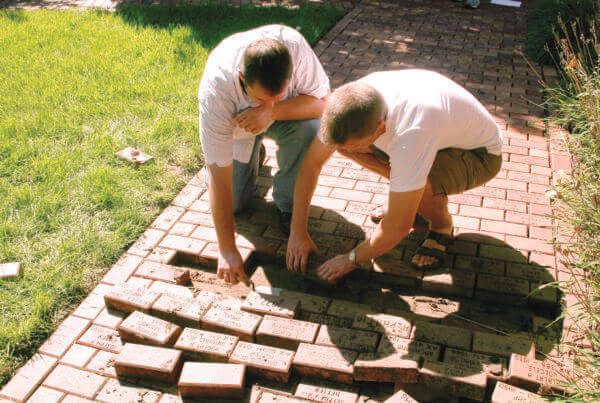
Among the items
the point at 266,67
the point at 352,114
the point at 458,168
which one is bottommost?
the point at 458,168

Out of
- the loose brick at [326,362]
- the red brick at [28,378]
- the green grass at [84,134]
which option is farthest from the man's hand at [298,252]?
the red brick at [28,378]

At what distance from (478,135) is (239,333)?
5.60ft

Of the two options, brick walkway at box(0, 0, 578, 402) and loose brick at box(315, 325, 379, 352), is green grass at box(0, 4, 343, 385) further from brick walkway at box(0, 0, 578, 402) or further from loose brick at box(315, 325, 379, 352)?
loose brick at box(315, 325, 379, 352)

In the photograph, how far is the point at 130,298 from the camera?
8.91 ft

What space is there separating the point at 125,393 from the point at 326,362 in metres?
0.99

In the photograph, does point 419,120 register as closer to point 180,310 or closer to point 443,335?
point 443,335

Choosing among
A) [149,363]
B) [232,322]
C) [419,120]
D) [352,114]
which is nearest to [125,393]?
[149,363]

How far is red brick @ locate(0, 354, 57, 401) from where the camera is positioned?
2.33 metres

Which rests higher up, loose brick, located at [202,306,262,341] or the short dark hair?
the short dark hair

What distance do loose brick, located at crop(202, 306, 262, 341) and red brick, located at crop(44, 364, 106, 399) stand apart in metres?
0.58

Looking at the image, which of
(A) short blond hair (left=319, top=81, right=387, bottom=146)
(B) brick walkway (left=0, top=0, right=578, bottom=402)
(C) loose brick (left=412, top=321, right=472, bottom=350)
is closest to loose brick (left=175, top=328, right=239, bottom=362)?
Result: (B) brick walkway (left=0, top=0, right=578, bottom=402)

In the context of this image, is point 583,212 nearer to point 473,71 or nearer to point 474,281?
point 474,281

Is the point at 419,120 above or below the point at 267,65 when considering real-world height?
below

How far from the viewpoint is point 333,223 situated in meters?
3.42
